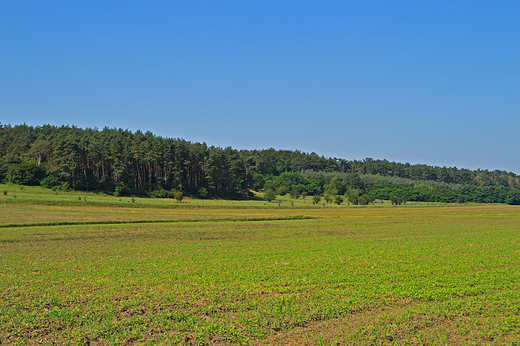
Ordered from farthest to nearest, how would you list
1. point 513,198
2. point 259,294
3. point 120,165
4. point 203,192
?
point 513,198 → point 203,192 → point 120,165 → point 259,294

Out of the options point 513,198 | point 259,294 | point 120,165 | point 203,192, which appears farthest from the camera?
point 513,198

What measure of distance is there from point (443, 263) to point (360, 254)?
5.38 meters

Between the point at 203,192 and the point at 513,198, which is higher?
the point at 513,198

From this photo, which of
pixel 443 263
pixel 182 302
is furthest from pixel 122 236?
pixel 443 263

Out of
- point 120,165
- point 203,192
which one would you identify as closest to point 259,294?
point 120,165

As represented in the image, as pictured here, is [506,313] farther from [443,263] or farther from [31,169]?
[31,169]

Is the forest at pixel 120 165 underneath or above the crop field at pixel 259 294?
above

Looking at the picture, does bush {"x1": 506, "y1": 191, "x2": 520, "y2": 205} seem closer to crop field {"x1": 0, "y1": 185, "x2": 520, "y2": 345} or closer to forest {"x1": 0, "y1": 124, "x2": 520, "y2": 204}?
forest {"x1": 0, "y1": 124, "x2": 520, "y2": 204}

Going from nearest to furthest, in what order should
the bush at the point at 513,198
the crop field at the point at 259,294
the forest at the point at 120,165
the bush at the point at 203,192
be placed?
1. the crop field at the point at 259,294
2. the forest at the point at 120,165
3. the bush at the point at 203,192
4. the bush at the point at 513,198

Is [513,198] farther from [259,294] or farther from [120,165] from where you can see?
[259,294]

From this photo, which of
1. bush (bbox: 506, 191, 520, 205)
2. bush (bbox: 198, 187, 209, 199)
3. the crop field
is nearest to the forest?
bush (bbox: 198, 187, 209, 199)

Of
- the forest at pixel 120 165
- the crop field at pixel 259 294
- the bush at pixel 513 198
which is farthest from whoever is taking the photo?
the bush at pixel 513 198

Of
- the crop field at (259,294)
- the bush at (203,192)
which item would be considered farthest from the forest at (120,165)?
the crop field at (259,294)

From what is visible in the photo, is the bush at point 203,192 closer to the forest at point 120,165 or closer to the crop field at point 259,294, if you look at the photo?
the forest at point 120,165
